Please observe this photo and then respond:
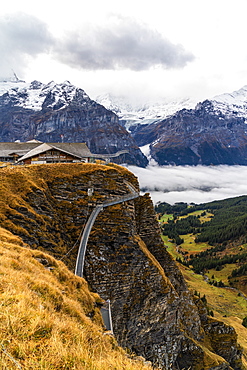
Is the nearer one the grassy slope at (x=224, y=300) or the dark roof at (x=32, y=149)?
the dark roof at (x=32, y=149)

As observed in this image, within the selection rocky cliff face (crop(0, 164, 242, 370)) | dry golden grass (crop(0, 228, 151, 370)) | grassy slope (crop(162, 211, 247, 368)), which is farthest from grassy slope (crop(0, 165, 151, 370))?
grassy slope (crop(162, 211, 247, 368))

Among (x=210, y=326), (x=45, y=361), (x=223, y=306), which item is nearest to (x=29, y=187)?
(x=45, y=361)

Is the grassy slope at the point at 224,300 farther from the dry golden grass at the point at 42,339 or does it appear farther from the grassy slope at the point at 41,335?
the dry golden grass at the point at 42,339

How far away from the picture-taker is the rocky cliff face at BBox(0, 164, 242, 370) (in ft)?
131

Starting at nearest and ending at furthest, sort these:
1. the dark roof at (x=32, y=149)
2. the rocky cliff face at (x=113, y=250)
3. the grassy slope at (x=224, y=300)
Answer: the rocky cliff face at (x=113, y=250) → the dark roof at (x=32, y=149) → the grassy slope at (x=224, y=300)

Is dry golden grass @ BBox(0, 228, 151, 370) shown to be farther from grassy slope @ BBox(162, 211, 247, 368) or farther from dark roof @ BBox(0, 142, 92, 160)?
grassy slope @ BBox(162, 211, 247, 368)

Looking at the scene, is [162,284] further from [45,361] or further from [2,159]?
[2,159]

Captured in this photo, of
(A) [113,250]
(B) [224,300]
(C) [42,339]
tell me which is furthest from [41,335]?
(B) [224,300]

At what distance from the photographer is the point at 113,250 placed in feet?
150

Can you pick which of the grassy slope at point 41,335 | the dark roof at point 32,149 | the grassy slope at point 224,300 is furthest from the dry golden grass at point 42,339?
the grassy slope at point 224,300

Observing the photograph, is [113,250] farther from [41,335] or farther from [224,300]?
[224,300]

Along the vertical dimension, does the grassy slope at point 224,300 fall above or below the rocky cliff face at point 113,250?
below

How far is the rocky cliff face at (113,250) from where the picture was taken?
3995 cm

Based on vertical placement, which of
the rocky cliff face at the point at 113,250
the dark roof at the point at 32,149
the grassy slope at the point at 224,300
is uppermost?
the dark roof at the point at 32,149
